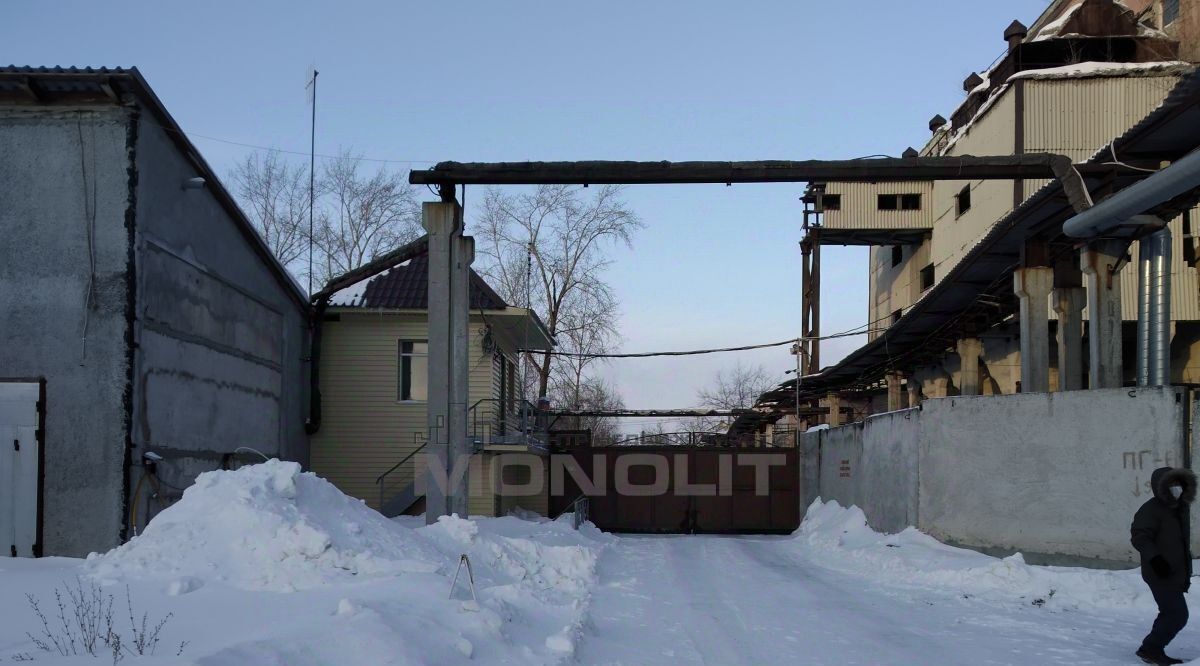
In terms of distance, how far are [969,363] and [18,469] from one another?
71.3 ft

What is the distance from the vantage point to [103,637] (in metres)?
6.83

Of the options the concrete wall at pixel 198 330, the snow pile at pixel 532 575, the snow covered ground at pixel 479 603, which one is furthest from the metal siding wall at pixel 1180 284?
the concrete wall at pixel 198 330

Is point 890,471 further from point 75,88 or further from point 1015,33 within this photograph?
point 1015,33

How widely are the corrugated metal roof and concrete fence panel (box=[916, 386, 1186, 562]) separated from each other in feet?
13.1

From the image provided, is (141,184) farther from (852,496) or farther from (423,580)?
(852,496)

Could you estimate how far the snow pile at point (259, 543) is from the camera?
9.73m

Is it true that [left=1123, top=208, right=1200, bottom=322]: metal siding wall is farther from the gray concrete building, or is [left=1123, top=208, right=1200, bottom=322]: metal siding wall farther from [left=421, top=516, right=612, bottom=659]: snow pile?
the gray concrete building

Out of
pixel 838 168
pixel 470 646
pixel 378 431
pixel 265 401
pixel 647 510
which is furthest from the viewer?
pixel 647 510

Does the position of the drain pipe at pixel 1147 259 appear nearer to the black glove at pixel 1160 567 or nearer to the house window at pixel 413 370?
the black glove at pixel 1160 567

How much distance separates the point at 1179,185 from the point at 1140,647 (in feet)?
24.7

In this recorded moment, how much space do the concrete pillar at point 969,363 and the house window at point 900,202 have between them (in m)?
15.4

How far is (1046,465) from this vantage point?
15.2 m

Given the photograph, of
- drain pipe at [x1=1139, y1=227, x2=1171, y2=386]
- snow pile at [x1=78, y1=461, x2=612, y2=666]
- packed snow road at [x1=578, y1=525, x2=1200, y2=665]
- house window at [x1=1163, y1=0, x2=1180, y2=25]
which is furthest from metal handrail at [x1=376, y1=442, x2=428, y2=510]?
house window at [x1=1163, y1=0, x2=1180, y2=25]

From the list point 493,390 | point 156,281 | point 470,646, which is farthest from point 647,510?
point 470,646
